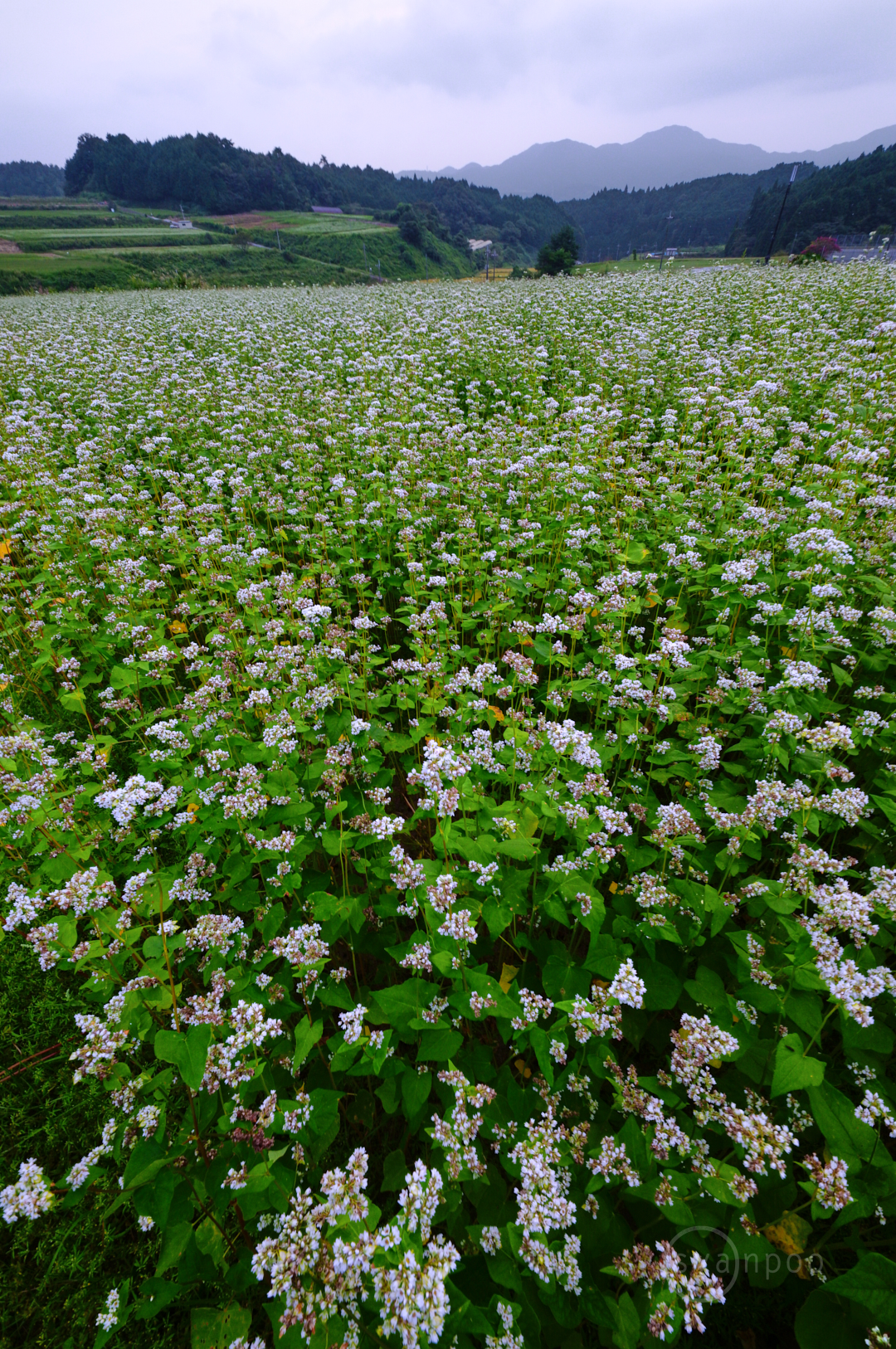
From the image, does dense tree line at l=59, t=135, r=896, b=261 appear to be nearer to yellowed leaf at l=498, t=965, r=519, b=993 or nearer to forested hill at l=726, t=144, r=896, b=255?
forested hill at l=726, t=144, r=896, b=255

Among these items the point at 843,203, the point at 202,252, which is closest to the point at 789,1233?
the point at 202,252

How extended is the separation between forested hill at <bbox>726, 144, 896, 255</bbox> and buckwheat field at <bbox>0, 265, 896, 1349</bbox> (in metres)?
93.1

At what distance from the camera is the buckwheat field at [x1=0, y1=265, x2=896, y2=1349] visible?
2.44 m

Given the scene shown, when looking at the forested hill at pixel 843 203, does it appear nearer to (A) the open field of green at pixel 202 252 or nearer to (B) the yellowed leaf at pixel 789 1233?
(A) the open field of green at pixel 202 252

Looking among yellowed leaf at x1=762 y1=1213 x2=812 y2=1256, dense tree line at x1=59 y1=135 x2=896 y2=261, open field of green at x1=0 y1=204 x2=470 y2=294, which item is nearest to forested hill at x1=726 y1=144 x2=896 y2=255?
dense tree line at x1=59 y1=135 x2=896 y2=261

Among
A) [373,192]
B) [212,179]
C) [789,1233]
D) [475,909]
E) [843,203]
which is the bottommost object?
[789,1233]

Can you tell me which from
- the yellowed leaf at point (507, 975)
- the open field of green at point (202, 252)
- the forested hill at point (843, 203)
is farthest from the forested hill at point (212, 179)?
the yellowed leaf at point (507, 975)

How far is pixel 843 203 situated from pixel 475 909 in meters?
126

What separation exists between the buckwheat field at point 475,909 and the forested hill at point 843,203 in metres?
93.1

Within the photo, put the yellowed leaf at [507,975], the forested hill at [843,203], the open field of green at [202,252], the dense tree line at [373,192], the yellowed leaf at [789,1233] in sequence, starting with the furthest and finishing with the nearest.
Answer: the dense tree line at [373,192] → the forested hill at [843,203] → the open field of green at [202,252] → the yellowed leaf at [507,975] → the yellowed leaf at [789,1233]

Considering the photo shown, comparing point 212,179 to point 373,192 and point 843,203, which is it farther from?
point 843,203

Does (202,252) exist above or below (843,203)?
below

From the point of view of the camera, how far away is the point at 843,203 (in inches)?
3263

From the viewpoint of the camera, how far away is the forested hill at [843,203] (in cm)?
7938
